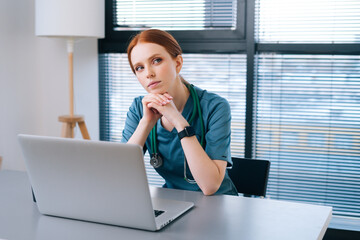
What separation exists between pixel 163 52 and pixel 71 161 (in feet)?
2.15

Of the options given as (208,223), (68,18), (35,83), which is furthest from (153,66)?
(35,83)

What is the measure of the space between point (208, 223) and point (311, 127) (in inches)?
71.9

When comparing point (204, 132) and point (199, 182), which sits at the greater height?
point (204, 132)

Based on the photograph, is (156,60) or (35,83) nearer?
(156,60)

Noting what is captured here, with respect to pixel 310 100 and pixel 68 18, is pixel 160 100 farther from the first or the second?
pixel 310 100

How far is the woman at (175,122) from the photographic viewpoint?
5.32ft

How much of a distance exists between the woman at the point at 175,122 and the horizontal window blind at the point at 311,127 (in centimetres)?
122

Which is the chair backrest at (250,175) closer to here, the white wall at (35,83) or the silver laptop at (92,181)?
the silver laptop at (92,181)

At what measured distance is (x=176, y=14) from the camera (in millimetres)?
3146

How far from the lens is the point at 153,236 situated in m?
1.16

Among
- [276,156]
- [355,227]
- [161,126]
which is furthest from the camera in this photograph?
[276,156]

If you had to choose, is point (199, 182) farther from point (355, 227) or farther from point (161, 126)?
point (355, 227)

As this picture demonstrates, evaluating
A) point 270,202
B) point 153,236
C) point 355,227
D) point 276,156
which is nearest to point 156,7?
point 276,156

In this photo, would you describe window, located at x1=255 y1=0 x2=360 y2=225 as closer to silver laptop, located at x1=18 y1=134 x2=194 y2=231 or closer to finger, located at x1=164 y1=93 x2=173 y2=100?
finger, located at x1=164 y1=93 x2=173 y2=100
